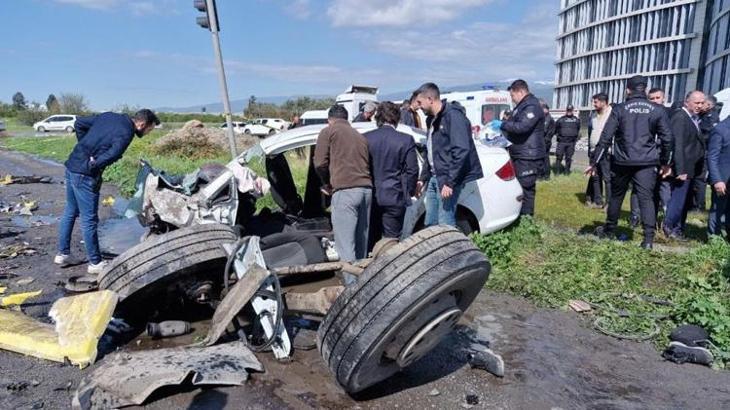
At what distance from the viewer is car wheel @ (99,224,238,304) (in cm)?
343

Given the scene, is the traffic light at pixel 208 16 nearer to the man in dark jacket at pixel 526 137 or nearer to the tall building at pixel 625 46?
the man in dark jacket at pixel 526 137

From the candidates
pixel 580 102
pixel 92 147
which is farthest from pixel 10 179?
pixel 580 102

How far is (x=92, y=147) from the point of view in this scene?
203 inches

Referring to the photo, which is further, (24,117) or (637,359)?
(24,117)

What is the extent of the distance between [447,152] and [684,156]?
3.72 meters

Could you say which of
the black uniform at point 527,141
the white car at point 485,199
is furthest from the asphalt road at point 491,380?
the black uniform at point 527,141

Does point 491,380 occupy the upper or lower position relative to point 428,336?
lower

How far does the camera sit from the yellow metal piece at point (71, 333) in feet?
11.3

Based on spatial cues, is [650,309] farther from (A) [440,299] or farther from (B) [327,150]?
(B) [327,150]

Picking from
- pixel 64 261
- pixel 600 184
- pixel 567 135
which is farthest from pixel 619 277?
pixel 567 135

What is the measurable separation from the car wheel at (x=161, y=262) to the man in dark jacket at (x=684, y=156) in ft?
19.0

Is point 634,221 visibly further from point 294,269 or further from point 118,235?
point 118,235

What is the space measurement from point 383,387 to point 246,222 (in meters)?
3.03

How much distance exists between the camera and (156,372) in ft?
10.2
